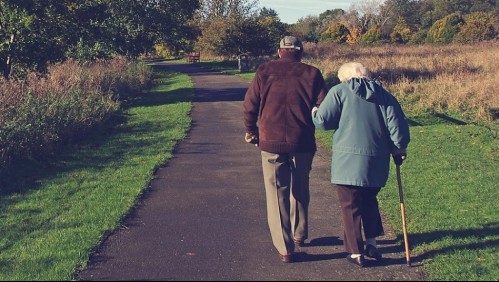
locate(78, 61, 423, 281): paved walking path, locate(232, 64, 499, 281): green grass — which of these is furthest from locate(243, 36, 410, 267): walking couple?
locate(232, 64, 499, 281): green grass

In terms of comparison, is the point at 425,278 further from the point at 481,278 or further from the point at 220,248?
the point at 220,248

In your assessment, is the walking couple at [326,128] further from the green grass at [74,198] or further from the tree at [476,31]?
the tree at [476,31]

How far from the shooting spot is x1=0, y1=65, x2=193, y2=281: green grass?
18.9 feet

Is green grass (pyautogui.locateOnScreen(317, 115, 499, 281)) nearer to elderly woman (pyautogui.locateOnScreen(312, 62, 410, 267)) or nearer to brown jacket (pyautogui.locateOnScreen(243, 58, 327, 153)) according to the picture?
elderly woman (pyautogui.locateOnScreen(312, 62, 410, 267))

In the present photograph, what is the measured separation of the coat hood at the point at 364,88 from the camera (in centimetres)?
535

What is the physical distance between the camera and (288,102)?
220 inches

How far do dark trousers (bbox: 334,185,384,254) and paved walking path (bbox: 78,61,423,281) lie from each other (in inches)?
8.7

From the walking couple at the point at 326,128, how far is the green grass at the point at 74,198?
1.92m

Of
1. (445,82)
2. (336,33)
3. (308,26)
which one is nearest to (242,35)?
(445,82)

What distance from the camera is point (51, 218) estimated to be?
7371 millimetres

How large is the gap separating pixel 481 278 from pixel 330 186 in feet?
12.6

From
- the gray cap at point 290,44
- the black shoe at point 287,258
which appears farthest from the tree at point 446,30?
the black shoe at point 287,258

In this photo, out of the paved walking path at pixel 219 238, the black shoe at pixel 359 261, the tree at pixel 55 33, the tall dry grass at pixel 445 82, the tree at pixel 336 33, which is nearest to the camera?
the paved walking path at pixel 219 238

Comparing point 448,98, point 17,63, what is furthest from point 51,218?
point 448,98
